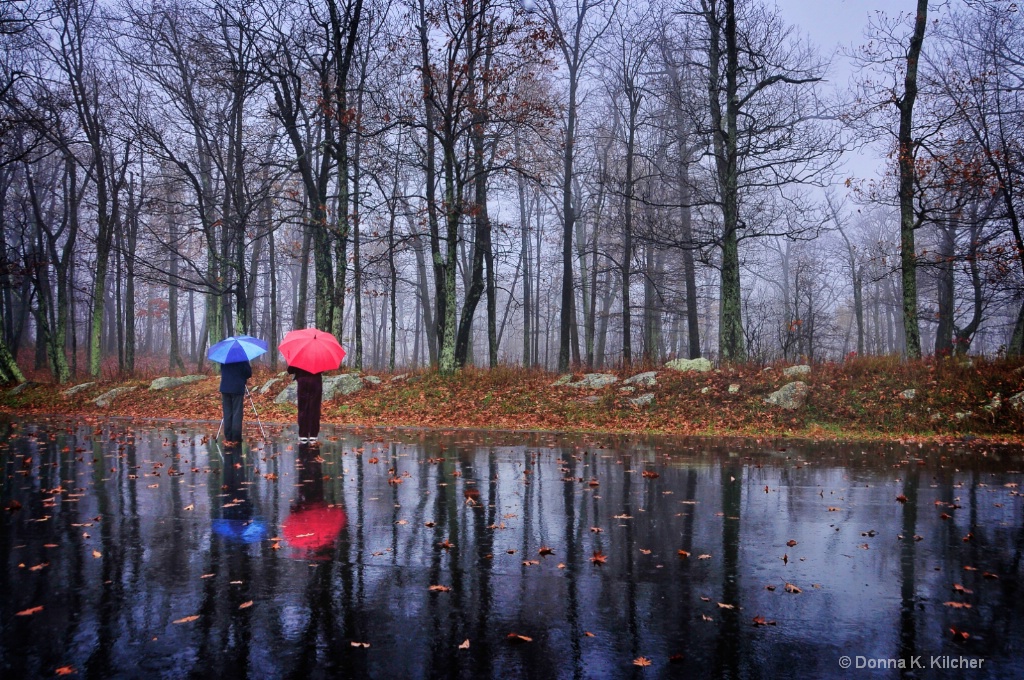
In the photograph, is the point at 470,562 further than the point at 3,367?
No

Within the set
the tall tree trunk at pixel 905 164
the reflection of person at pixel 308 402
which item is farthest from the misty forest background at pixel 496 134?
the reflection of person at pixel 308 402

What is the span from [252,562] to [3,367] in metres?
27.8

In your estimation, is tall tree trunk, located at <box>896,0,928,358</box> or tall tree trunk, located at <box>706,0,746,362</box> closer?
tall tree trunk, located at <box>896,0,928,358</box>

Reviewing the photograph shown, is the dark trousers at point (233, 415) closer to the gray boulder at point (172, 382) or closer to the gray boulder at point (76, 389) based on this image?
the gray boulder at point (172, 382)

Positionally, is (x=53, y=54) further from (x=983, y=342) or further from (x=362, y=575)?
(x=983, y=342)

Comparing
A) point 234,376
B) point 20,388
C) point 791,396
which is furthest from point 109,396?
point 791,396

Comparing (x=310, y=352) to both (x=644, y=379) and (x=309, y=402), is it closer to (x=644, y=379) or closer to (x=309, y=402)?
(x=309, y=402)

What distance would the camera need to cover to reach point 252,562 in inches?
226

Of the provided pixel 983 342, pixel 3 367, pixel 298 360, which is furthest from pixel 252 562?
pixel 983 342

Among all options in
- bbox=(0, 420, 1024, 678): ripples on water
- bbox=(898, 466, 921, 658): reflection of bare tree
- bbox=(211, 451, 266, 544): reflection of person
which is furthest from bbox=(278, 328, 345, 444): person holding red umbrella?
bbox=(898, 466, 921, 658): reflection of bare tree

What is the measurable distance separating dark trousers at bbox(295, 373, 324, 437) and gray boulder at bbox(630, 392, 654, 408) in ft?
27.5

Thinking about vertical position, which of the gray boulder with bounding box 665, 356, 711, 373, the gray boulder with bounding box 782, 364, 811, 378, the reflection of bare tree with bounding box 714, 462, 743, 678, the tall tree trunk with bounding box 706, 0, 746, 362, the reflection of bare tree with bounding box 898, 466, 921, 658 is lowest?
the reflection of bare tree with bounding box 898, 466, 921, 658

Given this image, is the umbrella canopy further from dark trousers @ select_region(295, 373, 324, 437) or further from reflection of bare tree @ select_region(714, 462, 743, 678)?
reflection of bare tree @ select_region(714, 462, 743, 678)

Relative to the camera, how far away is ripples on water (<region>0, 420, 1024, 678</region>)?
399cm
